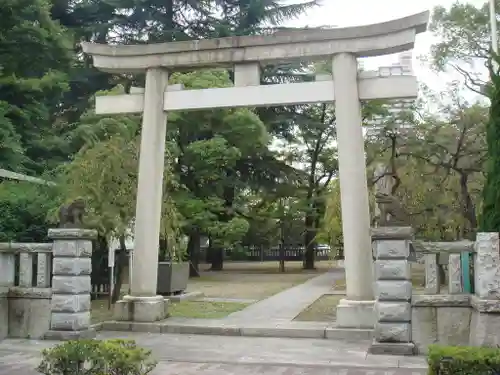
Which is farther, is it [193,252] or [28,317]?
[193,252]

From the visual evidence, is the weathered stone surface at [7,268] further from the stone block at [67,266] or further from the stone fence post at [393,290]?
the stone fence post at [393,290]

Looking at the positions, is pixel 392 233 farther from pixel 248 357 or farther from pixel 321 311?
pixel 321 311

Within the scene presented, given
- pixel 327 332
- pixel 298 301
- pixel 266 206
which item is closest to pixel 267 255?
pixel 266 206

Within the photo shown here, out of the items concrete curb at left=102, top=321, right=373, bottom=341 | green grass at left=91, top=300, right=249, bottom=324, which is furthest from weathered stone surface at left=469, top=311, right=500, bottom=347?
green grass at left=91, top=300, right=249, bottom=324

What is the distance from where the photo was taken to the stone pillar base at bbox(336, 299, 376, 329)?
1076 centimetres

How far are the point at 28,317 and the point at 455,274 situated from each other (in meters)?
7.35

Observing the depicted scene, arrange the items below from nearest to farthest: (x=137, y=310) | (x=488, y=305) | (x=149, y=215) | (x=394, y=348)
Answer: (x=488, y=305) < (x=394, y=348) < (x=137, y=310) < (x=149, y=215)

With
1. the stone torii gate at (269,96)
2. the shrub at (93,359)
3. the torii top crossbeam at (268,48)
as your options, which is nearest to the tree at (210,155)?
→ the torii top crossbeam at (268,48)

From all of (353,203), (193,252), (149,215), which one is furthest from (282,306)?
(193,252)

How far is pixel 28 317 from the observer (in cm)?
1036

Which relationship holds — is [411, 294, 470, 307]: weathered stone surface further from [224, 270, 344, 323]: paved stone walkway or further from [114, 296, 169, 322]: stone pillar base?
[114, 296, 169, 322]: stone pillar base

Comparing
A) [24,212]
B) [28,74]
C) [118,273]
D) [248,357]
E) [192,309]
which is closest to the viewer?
[248,357]

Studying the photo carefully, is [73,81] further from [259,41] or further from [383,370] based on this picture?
[383,370]

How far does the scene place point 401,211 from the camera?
30.9ft
